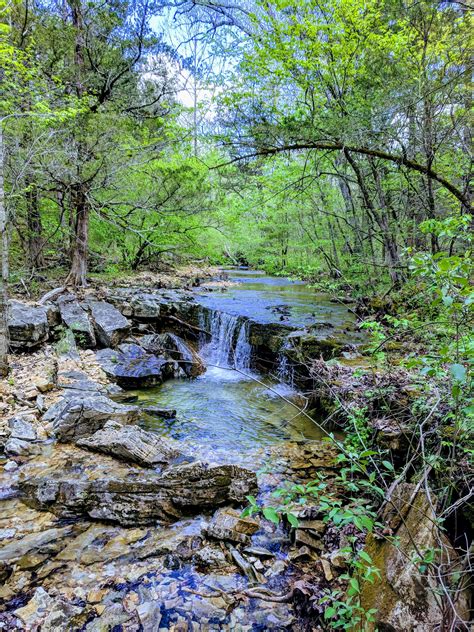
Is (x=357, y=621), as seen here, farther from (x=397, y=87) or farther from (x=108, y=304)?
(x=108, y=304)

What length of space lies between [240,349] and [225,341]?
66cm

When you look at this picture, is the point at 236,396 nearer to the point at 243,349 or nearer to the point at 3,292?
the point at 243,349

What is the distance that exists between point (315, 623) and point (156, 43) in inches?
507

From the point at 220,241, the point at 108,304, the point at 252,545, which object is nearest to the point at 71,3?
the point at 108,304

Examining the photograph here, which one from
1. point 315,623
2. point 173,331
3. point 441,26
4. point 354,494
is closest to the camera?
point 315,623

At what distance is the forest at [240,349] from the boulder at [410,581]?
0.01 m

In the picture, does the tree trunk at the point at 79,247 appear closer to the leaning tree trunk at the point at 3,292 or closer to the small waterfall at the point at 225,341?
the small waterfall at the point at 225,341

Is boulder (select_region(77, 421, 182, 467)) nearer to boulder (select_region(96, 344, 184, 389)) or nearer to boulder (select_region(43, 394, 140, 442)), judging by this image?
boulder (select_region(43, 394, 140, 442))

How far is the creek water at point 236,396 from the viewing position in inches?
189

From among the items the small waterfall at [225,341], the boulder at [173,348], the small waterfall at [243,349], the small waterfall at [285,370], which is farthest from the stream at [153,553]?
the small waterfall at [225,341]

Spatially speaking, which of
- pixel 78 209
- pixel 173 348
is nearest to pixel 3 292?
pixel 173 348

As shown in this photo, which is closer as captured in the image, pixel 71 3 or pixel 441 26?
pixel 441 26

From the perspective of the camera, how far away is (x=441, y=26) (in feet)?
19.4

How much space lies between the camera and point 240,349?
8.59m
